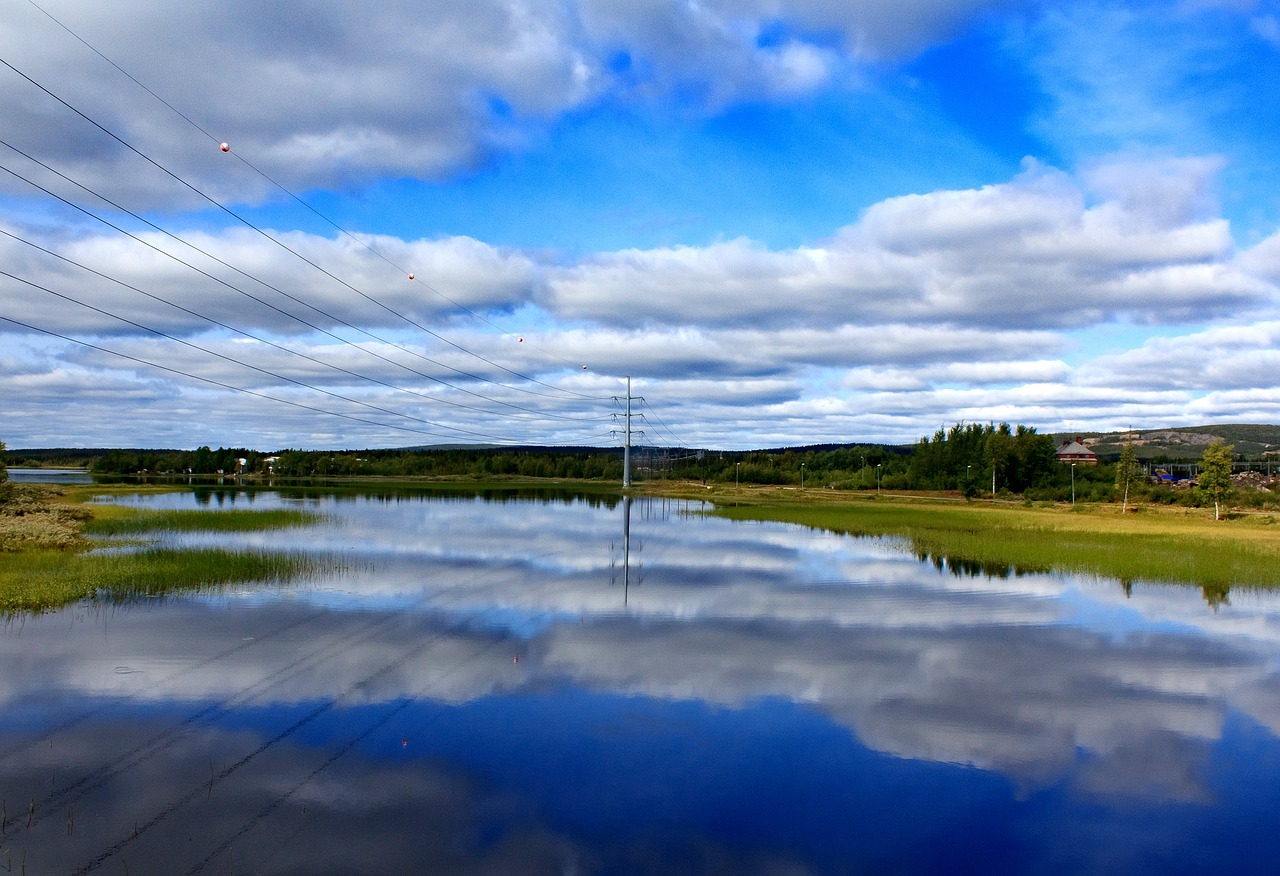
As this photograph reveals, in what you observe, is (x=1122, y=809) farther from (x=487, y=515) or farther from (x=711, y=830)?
(x=487, y=515)

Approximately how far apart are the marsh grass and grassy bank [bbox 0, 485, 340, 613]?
28597 millimetres

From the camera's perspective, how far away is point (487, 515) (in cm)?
7488

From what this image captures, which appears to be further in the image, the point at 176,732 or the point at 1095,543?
the point at 1095,543

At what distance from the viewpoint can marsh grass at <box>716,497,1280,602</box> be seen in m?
36.0

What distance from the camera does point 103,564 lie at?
102 ft

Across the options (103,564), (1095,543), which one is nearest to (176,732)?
(103,564)

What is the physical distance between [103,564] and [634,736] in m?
25.4

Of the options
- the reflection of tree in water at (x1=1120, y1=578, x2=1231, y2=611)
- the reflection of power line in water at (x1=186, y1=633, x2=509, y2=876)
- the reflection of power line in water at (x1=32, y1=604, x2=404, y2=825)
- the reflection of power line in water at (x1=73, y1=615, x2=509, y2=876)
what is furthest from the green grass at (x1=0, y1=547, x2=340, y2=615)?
the reflection of tree in water at (x1=1120, y1=578, x2=1231, y2=611)

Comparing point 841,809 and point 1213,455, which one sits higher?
point 1213,455

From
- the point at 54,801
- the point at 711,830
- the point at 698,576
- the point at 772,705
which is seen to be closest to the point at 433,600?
the point at 698,576

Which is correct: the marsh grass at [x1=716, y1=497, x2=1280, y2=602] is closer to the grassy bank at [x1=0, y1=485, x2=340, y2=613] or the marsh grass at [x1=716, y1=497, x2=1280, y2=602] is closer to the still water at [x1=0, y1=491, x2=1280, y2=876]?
the still water at [x1=0, y1=491, x2=1280, y2=876]

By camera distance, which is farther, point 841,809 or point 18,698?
point 18,698

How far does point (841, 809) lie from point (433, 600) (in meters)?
18.2

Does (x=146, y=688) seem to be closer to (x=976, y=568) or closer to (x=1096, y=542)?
(x=976, y=568)
